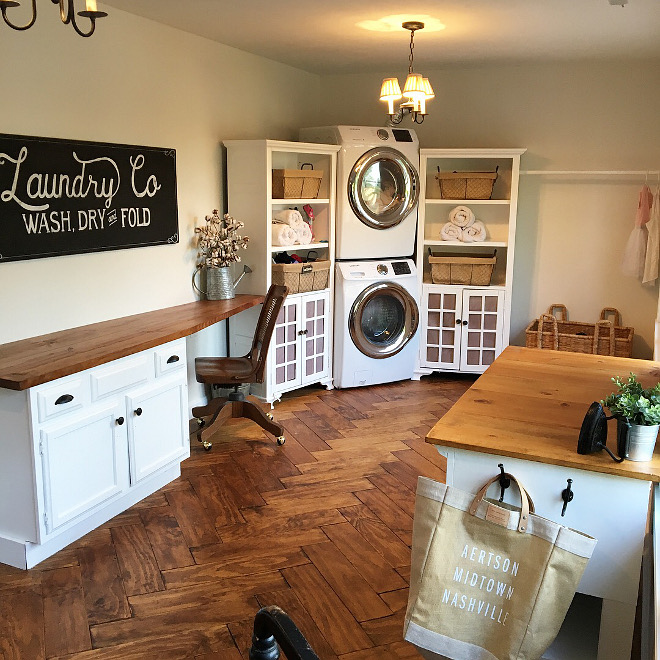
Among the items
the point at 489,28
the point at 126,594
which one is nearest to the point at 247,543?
the point at 126,594

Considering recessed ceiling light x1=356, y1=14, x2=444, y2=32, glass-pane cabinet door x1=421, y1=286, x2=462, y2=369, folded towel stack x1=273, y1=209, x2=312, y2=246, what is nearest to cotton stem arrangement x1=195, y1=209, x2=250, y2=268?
folded towel stack x1=273, y1=209, x2=312, y2=246

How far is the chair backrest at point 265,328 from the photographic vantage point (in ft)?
14.1

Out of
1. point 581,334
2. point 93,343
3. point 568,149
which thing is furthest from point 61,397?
point 568,149

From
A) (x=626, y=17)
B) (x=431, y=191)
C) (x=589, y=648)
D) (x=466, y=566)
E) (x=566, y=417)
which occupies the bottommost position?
(x=589, y=648)

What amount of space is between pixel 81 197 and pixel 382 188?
2.50 meters

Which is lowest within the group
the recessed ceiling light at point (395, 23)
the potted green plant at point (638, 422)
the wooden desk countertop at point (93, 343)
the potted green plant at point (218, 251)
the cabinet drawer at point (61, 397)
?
the cabinet drawer at point (61, 397)

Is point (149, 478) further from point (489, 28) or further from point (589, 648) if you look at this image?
point (489, 28)

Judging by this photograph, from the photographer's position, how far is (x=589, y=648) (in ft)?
7.07

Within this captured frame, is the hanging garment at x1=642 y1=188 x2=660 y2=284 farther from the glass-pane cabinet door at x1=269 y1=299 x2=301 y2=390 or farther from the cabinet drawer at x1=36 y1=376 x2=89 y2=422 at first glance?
the cabinet drawer at x1=36 y1=376 x2=89 y2=422

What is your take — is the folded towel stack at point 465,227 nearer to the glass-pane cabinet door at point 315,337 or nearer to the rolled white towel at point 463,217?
the rolled white towel at point 463,217

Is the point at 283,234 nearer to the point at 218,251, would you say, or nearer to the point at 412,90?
the point at 218,251

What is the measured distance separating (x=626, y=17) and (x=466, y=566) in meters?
3.26

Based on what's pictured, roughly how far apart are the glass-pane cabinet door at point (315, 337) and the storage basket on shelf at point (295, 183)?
28.2 inches

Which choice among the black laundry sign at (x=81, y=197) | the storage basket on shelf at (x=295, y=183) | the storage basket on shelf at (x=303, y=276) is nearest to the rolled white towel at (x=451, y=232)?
the storage basket on shelf at (x=303, y=276)
